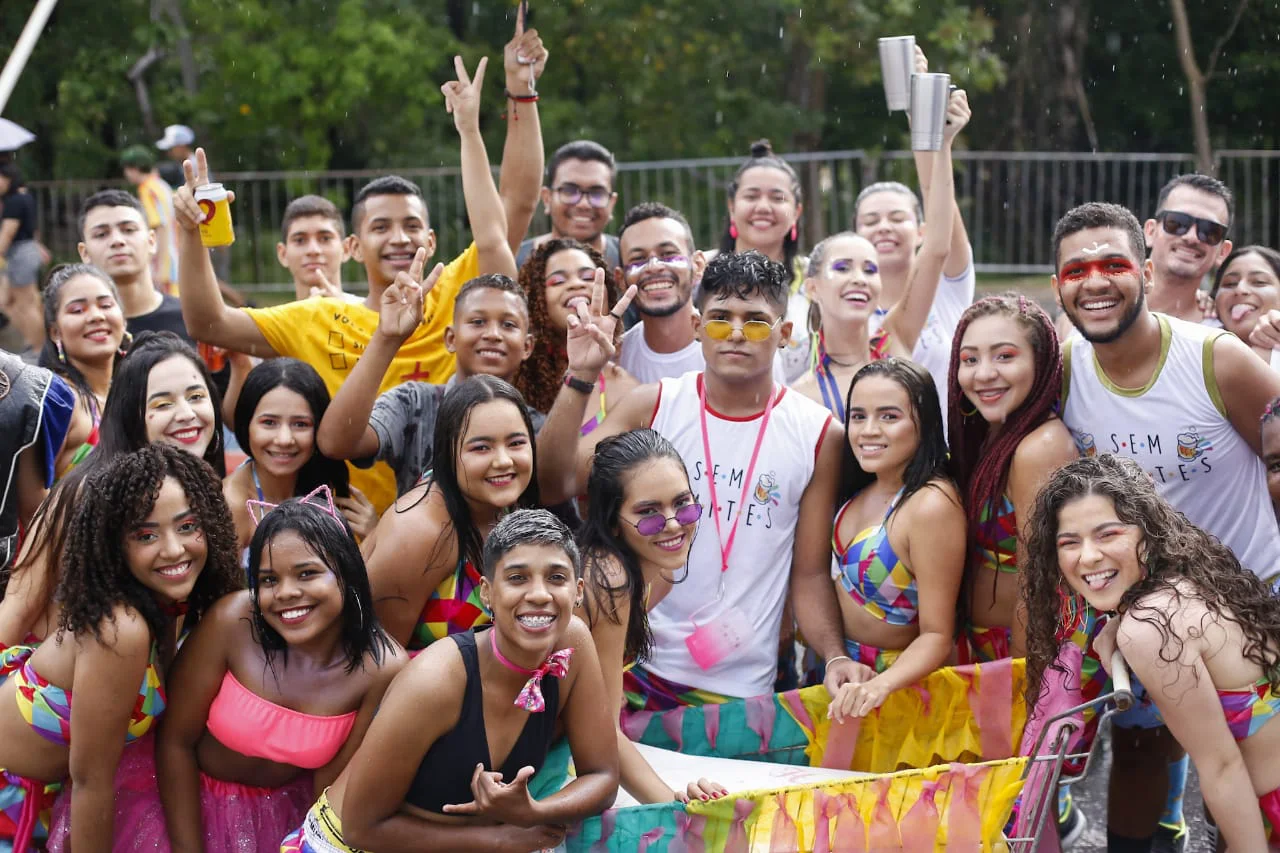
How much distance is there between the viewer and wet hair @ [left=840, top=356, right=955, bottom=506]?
415 centimetres

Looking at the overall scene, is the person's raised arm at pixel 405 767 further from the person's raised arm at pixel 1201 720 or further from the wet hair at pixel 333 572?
the person's raised arm at pixel 1201 720

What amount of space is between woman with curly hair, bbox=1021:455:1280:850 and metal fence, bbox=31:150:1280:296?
1004cm

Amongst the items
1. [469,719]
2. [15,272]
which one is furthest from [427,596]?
[15,272]

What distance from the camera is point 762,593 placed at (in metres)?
4.22

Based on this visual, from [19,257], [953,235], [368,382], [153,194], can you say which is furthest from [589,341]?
[153,194]

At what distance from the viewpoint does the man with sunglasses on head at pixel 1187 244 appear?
5293 millimetres

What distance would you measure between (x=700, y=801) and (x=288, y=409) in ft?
6.32

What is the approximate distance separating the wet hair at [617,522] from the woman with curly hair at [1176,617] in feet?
3.43

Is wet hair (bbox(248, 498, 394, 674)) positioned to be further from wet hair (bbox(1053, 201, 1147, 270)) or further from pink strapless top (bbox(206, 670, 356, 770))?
wet hair (bbox(1053, 201, 1147, 270))

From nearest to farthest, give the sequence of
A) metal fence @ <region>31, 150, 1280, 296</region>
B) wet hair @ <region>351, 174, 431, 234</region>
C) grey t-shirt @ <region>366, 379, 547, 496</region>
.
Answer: grey t-shirt @ <region>366, 379, 547, 496</region>
wet hair @ <region>351, 174, 431, 234</region>
metal fence @ <region>31, 150, 1280, 296</region>

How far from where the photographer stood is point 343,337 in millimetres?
5176

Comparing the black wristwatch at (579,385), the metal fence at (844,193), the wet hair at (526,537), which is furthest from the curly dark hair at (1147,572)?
the metal fence at (844,193)

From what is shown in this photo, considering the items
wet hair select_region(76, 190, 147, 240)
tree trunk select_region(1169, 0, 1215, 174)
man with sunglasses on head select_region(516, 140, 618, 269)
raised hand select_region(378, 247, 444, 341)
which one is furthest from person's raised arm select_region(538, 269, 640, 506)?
tree trunk select_region(1169, 0, 1215, 174)

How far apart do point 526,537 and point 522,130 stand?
2.57m
